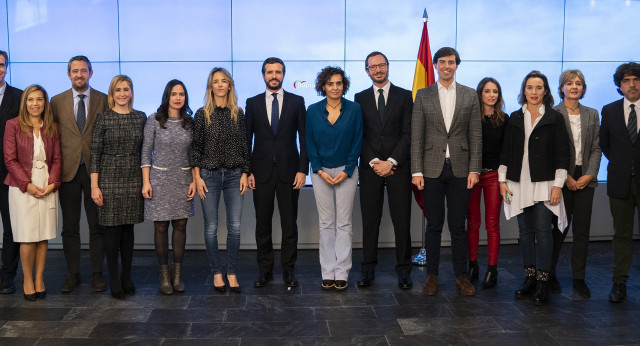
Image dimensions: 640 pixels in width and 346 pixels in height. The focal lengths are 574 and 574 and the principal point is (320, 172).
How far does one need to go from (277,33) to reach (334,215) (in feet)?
8.14

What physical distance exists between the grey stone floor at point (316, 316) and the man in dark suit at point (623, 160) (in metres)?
0.31

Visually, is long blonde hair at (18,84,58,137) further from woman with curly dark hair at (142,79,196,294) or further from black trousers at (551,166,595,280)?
black trousers at (551,166,595,280)

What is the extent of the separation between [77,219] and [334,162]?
80.0 inches

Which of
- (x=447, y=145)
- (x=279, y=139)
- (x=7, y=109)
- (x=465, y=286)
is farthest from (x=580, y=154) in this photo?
(x=7, y=109)

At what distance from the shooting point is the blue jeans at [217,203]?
4.18 metres

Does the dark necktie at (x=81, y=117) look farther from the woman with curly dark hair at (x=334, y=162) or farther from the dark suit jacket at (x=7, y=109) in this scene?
the woman with curly dark hair at (x=334, y=162)

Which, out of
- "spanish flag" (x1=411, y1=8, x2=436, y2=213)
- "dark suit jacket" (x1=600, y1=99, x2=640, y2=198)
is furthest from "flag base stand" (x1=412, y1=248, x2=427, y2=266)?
"dark suit jacket" (x1=600, y1=99, x2=640, y2=198)

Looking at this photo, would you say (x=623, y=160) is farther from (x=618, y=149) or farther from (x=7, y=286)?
(x=7, y=286)

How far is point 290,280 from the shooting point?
4.45 meters

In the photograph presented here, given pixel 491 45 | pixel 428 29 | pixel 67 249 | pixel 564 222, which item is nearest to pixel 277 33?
pixel 428 29

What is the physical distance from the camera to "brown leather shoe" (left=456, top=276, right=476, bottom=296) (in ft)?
13.7

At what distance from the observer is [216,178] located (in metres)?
4.18

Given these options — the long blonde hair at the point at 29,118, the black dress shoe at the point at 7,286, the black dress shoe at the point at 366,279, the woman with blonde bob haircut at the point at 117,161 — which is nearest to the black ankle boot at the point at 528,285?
the black dress shoe at the point at 366,279

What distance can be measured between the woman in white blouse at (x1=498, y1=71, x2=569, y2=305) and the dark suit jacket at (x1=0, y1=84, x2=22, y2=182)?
3.65 metres
